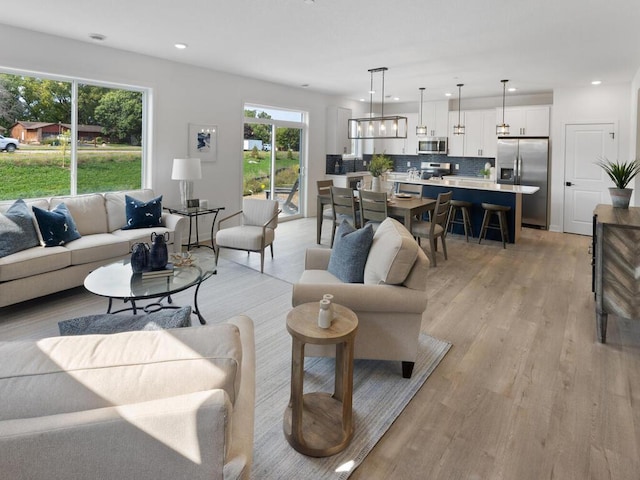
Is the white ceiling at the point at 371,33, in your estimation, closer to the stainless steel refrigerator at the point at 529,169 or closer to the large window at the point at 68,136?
the large window at the point at 68,136

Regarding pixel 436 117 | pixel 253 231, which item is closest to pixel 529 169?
pixel 436 117

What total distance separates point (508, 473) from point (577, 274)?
3.98 m

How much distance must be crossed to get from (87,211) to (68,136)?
1.09 meters

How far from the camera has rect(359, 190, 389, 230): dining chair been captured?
Answer: 5469mm

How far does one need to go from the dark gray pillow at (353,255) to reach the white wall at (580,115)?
6332mm

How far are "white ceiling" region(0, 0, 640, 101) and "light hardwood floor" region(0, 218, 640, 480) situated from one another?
8.70ft

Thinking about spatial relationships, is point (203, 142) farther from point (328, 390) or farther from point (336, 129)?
point (328, 390)

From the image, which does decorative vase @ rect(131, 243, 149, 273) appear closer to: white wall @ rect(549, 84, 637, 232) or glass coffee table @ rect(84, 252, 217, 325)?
glass coffee table @ rect(84, 252, 217, 325)

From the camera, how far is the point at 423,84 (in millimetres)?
7363

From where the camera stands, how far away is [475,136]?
8.95 meters

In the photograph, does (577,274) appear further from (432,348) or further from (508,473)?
(508,473)

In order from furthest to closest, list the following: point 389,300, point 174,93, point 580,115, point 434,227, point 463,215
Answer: point 580,115, point 463,215, point 174,93, point 434,227, point 389,300

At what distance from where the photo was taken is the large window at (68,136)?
4.62 m

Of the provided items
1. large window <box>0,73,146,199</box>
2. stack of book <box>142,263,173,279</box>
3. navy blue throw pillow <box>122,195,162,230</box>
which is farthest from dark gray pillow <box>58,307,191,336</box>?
large window <box>0,73,146,199</box>
